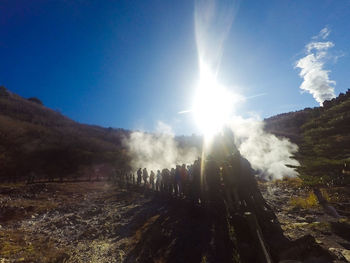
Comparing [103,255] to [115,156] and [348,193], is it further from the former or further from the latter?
[115,156]

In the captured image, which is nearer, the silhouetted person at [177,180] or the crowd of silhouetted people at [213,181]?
the crowd of silhouetted people at [213,181]

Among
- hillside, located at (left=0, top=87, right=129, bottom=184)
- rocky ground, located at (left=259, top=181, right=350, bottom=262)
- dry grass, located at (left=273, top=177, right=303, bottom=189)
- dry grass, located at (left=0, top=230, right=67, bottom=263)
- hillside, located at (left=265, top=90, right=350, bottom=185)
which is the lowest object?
dry grass, located at (left=0, top=230, right=67, bottom=263)

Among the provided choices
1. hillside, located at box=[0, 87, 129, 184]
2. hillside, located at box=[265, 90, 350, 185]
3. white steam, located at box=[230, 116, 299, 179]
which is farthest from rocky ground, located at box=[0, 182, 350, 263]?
hillside, located at box=[0, 87, 129, 184]

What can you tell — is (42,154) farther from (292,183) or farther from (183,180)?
(292,183)

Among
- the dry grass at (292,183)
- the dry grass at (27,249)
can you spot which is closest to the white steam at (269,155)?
the dry grass at (292,183)

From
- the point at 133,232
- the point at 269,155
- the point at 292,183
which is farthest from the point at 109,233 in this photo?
the point at 269,155

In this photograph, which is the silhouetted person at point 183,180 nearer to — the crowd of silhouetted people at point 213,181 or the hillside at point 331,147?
the crowd of silhouetted people at point 213,181

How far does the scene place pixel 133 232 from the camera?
7.84 m

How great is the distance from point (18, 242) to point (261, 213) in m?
8.54

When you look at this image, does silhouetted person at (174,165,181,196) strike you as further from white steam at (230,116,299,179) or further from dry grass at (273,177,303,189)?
white steam at (230,116,299,179)

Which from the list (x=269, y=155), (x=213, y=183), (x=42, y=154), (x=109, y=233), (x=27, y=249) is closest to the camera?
(x=27, y=249)

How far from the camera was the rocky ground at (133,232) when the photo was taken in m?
5.59

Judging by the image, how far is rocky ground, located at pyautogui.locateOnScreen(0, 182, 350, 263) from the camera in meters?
5.59

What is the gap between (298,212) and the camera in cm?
781
